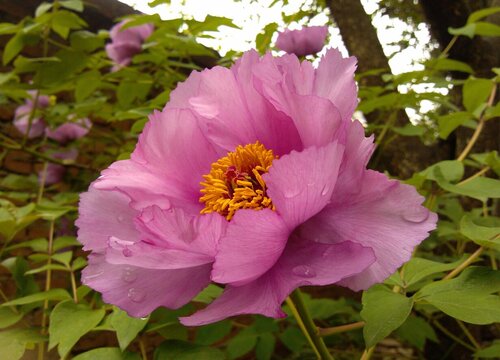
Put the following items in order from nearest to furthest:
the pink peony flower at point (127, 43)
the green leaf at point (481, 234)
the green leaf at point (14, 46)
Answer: the green leaf at point (481, 234), the green leaf at point (14, 46), the pink peony flower at point (127, 43)

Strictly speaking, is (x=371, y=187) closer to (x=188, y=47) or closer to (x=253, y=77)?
(x=253, y=77)

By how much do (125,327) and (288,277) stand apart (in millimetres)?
191

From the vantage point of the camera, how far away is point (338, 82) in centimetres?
36

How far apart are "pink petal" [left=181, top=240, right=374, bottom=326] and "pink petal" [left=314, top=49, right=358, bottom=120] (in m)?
0.09

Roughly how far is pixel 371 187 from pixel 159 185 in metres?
0.15

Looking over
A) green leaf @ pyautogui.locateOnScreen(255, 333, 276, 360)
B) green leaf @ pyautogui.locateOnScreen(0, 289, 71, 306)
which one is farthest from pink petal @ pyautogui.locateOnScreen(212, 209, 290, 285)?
green leaf @ pyautogui.locateOnScreen(255, 333, 276, 360)

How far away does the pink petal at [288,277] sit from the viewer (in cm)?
29

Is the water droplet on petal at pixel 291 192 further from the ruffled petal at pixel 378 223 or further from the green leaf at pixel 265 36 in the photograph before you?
the green leaf at pixel 265 36

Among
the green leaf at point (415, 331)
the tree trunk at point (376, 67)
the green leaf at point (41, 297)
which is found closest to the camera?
the green leaf at point (41, 297)

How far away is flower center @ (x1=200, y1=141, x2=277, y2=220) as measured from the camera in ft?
1.16

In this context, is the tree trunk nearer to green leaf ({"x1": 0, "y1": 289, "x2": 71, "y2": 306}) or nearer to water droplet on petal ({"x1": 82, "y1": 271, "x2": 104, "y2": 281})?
green leaf ({"x1": 0, "y1": 289, "x2": 71, "y2": 306})

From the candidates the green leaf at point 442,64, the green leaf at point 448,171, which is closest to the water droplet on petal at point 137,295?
the green leaf at point 448,171

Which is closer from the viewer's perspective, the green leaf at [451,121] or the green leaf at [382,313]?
the green leaf at [382,313]

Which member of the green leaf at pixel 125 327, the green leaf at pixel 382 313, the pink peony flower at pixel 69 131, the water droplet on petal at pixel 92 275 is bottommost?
the pink peony flower at pixel 69 131
